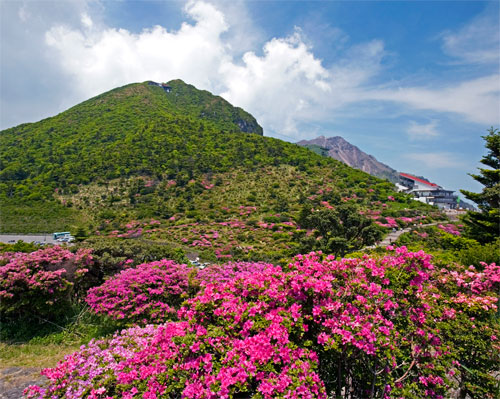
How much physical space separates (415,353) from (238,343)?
6.03 feet

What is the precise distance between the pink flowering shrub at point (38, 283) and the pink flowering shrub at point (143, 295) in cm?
64

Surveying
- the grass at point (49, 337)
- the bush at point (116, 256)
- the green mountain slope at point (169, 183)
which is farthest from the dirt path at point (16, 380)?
the green mountain slope at point (169, 183)

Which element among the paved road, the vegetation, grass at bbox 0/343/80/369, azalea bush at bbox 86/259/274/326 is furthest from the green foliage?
azalea bush at bbox 86/259/274/326

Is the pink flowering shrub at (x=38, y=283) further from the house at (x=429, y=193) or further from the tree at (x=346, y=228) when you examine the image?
the house at (x=429, y=193)

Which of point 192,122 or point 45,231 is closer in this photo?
point 45,231

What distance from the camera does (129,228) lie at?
3288cm

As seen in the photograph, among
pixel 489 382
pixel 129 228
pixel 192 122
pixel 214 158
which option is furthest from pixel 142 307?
pixel 192 122

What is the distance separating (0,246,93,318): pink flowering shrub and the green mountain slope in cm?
1279

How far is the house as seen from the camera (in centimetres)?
6682

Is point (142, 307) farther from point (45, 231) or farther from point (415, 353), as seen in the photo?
point (45, 231)

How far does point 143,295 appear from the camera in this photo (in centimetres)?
539

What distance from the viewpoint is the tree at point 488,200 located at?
13.9 metres

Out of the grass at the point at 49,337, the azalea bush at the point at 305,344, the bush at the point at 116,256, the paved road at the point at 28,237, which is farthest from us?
the paved road at the point at 28,237

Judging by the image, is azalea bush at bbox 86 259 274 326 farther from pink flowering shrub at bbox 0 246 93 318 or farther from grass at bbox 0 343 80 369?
grass at bbox 0 343 80 369
